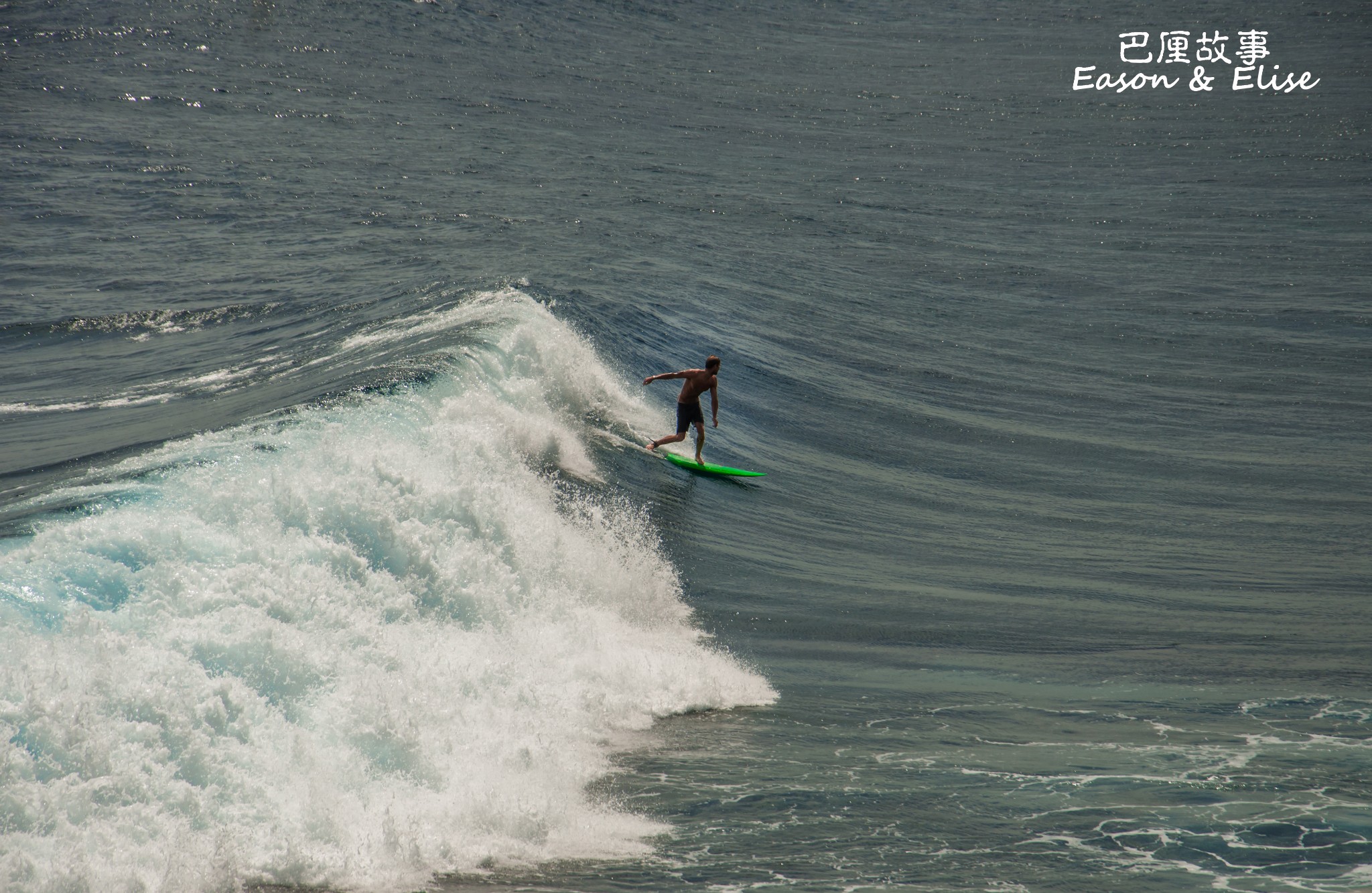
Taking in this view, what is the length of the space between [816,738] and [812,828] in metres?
1.27

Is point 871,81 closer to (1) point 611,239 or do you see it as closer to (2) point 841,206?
(2) point 841,206

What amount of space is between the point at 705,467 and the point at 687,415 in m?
0.66

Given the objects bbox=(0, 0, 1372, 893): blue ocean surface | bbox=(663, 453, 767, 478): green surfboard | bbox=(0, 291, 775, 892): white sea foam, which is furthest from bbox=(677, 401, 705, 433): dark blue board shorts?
bbox=(0, 291, 775, 892): white sea foam

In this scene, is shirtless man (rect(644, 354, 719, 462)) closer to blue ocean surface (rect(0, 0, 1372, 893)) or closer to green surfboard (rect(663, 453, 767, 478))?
green surfboard (rect(663, 453, 767, 478))

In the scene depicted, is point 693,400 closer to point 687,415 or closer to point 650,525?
point 687,415

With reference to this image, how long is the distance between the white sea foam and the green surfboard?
277 centimetres

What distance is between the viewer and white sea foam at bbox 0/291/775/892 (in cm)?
551

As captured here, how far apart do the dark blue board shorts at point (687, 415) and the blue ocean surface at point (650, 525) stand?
682 mm

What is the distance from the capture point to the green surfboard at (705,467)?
1309 centimetres

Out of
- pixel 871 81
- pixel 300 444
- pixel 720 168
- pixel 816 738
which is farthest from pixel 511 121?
pixel 816 738

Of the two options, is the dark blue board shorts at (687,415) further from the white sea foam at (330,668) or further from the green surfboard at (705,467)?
the white sea foam at (330,668)

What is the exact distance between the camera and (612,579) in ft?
Result: 31.9

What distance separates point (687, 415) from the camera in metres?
13.3

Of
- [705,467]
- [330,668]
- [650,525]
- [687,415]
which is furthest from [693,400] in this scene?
[330,668]
